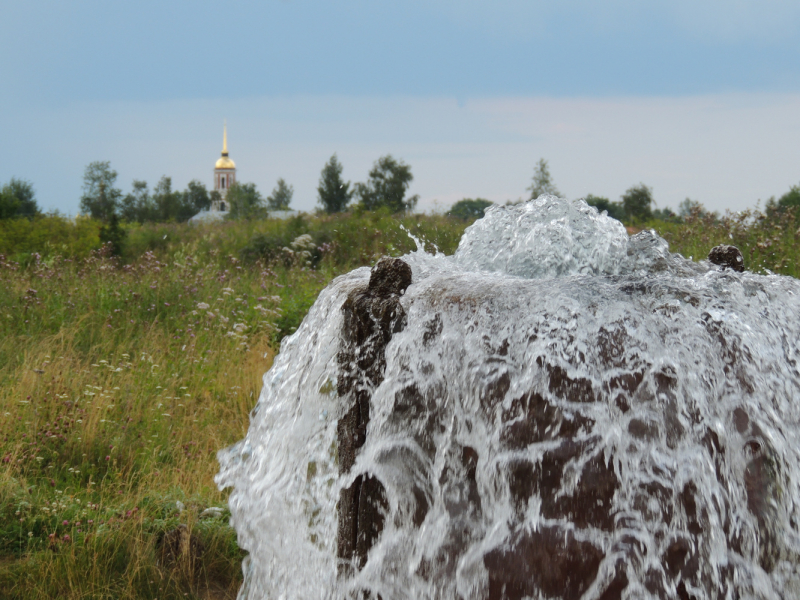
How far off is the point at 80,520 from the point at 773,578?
266cm

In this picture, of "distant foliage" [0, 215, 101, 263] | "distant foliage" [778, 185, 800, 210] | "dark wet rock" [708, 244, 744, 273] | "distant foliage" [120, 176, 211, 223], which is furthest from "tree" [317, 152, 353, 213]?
"dark wet rock" [708, 244, 744, 273]

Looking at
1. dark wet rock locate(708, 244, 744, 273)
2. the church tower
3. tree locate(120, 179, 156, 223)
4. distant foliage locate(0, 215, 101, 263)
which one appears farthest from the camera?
the church tower

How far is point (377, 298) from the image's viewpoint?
186 centimetres

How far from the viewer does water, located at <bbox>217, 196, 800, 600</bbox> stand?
1.49 m

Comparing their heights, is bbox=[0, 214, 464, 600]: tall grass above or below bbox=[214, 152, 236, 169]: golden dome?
below

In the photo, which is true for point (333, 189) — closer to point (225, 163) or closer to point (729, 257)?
point (729, 257)

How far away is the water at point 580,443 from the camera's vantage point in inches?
58.6

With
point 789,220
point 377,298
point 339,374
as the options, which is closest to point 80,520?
point 339,374

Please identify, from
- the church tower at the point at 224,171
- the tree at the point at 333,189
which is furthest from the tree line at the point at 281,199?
the church tower at the point at 224,171

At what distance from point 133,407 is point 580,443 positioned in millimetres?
3394

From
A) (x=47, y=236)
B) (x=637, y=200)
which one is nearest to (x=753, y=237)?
(x=47, y=236)

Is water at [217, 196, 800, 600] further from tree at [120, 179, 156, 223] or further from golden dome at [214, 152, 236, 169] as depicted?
golden dome at [214, 152, 236, 169]

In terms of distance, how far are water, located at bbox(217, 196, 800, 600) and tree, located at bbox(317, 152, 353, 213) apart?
41508 mm

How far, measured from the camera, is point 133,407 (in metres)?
4.20
